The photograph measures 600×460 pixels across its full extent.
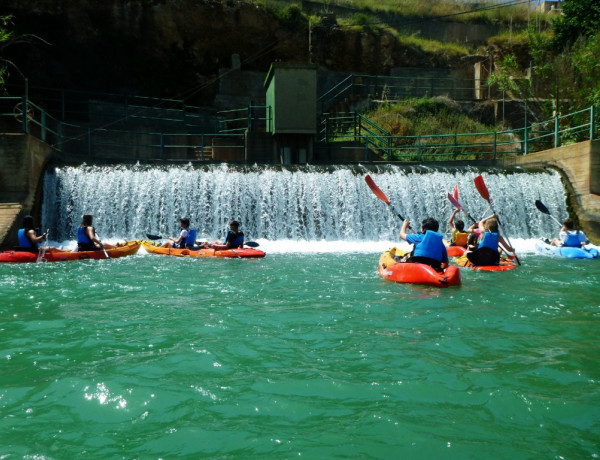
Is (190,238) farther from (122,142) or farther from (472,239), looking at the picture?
(122,142)

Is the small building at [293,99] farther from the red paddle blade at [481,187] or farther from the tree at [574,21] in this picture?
the tree at [574,21]

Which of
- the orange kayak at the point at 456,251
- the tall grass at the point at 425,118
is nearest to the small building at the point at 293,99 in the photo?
the tall grass at the point at 425,118

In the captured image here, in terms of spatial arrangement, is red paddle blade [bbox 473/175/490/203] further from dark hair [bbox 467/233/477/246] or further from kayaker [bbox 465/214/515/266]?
kayaker [bbox 465/214/515/266]

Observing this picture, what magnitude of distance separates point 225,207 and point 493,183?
24.7 ft

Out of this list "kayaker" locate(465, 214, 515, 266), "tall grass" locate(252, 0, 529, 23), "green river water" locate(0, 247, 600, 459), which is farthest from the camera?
"tall grass" locate(252, 0, 529, 23)

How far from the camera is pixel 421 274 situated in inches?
338

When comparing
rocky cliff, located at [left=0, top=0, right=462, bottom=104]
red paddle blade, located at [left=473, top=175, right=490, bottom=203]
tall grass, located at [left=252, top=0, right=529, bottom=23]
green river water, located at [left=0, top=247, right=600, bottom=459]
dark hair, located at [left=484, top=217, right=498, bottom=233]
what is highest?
tall grass, located at [left=252, top=0, right=529, bottom=23]

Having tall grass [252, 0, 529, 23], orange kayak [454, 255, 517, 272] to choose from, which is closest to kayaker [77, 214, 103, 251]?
orange kayak [454, 255, 517, 272]

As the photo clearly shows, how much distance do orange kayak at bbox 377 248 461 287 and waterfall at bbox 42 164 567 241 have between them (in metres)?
6.58

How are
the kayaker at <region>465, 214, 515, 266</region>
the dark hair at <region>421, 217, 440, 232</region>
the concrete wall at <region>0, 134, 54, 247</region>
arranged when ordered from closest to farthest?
the dark hair at <region>421, 217, 440, 232</region> < the kayaker at <region>465, 214, 515, 266</region> < the concrete wall at <region>0, 134, 54, 247</region>

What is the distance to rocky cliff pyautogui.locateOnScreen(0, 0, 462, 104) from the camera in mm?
25438

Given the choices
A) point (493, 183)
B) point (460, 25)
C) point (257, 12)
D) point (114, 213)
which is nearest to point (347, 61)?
point (257, 12)

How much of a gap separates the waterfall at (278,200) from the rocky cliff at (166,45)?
1213 centimetres

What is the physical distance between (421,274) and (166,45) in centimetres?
2286
